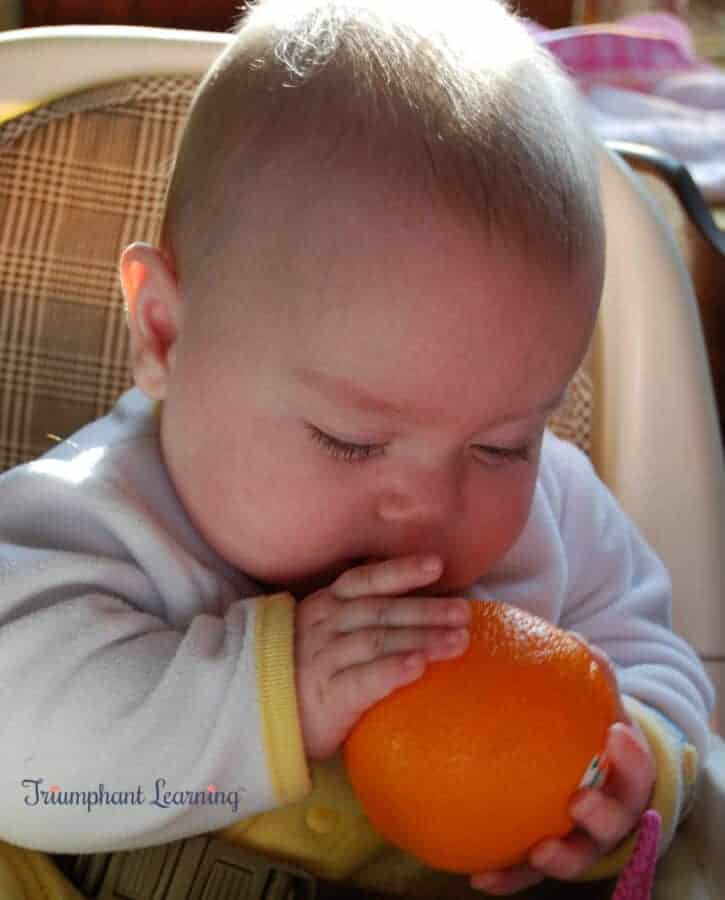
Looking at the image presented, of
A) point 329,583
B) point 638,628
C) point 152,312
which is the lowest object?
point 638,628

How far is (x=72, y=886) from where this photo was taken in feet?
2.23

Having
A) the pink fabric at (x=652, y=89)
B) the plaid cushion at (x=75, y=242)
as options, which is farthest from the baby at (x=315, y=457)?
the pink fabric at (x=652, y=89)

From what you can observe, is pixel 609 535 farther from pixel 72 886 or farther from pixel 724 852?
pixel 72 886

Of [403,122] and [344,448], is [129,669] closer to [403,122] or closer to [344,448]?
[344,448]

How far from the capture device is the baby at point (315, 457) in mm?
625

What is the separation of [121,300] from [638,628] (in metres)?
0.48

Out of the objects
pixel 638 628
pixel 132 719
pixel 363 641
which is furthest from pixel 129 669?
pixel 638 628

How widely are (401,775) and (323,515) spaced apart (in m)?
0.15

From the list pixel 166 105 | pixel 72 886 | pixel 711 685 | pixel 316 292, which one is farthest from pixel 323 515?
pixel 166 105

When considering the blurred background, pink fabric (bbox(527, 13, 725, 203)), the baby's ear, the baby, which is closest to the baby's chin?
the baby

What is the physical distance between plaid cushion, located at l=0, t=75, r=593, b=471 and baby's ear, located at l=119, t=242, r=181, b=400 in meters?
0.24

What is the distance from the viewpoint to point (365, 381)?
63 cm

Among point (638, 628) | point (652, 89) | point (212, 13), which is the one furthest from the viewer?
point (212, 13)

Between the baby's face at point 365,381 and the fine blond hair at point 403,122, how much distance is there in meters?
0.02
